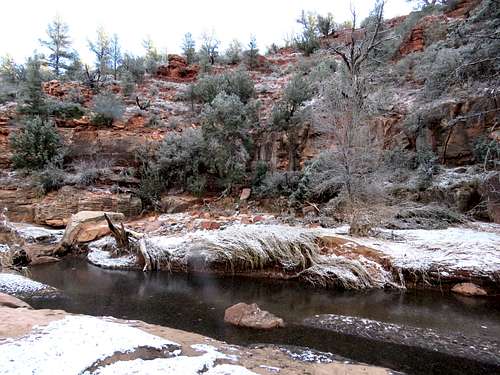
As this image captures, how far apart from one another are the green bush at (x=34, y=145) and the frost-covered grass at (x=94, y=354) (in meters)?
14.2

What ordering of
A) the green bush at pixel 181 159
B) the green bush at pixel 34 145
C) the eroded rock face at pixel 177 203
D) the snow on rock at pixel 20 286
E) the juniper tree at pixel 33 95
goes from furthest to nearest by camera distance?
the juniper tree at pixel 33 95, the green bush at pixel 181 159, the green bush at pixel 34 145, the eroded rock face at pixel 177 203, the snow on rock at pixel 20 286

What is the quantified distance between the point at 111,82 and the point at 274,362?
2315 centimetres

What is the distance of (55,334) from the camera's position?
3.68 metres

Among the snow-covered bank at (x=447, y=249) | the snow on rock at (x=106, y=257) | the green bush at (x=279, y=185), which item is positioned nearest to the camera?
the snow-covered bank at (x=447, y=249)

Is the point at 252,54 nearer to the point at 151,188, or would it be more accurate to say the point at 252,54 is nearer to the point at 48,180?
the point at 151,188

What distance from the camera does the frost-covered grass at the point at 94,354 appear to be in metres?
3.04

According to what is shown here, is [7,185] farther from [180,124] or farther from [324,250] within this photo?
[324,250]

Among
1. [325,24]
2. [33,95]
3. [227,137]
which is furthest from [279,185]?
[325,24]

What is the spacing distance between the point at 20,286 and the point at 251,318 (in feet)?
18.3

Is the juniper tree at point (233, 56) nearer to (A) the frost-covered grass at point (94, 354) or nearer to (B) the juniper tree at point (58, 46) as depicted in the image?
(B) the juniper tree at point (58, 46)

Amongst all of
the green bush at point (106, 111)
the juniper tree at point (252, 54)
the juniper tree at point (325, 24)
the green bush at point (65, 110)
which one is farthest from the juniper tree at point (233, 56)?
the green bush at point (65, 110)

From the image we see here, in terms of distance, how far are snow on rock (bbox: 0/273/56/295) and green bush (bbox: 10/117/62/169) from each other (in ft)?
29.5

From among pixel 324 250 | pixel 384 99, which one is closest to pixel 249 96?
pixel 384 99

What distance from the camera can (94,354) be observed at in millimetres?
3289
